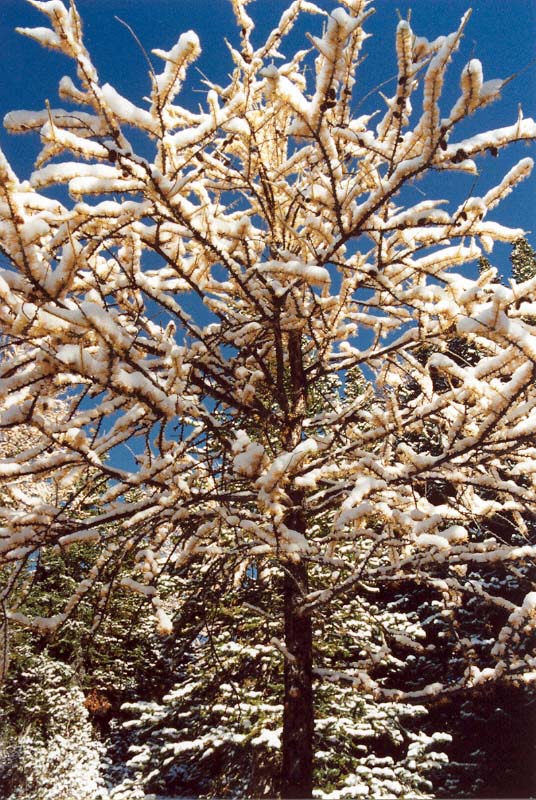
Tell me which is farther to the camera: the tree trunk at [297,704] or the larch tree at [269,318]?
the tree trunk at [297,704]

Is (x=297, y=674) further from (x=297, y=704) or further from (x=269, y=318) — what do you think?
(x=269, y=318)

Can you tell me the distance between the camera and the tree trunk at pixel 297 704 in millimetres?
3174

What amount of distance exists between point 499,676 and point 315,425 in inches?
82.6

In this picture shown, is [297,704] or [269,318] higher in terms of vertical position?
[269,318]

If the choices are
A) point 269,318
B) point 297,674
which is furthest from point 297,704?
point 269,318

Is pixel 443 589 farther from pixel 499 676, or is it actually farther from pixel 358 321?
pixel 358 321

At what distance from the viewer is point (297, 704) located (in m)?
3.39

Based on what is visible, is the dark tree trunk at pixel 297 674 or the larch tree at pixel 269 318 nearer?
the larch tree at pixel 269 318

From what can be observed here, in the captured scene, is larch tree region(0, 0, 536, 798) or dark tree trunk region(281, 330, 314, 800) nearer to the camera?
larch tree region(0, 0, 536, 798)

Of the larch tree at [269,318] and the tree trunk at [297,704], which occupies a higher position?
the larch tree at [269,318]

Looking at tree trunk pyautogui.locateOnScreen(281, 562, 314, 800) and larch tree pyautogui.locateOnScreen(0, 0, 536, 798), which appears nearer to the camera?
larch tree pyautogui.locateOnScreen(0, 0, 536, 798)

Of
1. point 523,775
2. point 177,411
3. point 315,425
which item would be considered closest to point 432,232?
point 315,425

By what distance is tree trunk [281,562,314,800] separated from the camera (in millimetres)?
3174

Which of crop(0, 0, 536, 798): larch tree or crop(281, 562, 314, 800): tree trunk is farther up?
crop(0, 0, 536, 798): larch tree
